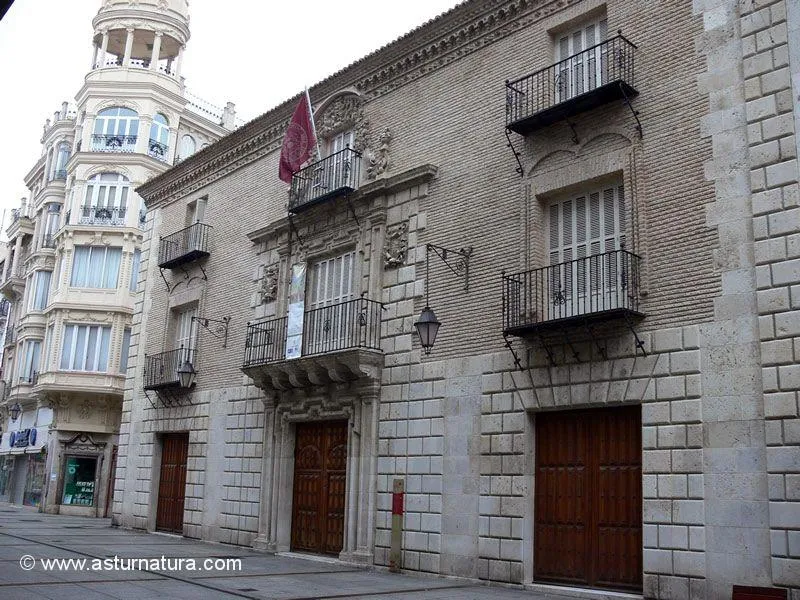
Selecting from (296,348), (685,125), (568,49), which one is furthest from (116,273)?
(685,125)

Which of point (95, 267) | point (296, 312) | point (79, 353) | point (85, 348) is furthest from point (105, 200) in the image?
point (296, 312)

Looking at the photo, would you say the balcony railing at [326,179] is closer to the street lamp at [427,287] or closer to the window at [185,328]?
the street lamp at [427,287]

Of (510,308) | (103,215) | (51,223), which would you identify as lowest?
(510,308)

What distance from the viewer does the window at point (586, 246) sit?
12789 mm

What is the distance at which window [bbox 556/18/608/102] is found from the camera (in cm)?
1385

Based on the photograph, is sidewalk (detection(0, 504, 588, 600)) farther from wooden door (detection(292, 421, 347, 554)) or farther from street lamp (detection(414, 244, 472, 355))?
street lamp (detection(414, 244, 472, 355))

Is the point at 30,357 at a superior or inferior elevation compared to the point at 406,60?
inferior

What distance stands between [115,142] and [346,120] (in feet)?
66.0

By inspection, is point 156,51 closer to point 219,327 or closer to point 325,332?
point 219,327

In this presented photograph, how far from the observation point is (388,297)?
16.7m

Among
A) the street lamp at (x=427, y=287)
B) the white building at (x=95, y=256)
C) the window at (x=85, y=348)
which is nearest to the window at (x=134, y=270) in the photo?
the white building at (x=95, y=256)

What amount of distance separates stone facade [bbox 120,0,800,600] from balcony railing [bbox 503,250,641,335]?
25 cm

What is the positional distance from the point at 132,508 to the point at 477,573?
44.5 ft

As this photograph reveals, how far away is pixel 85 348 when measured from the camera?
34062mm
